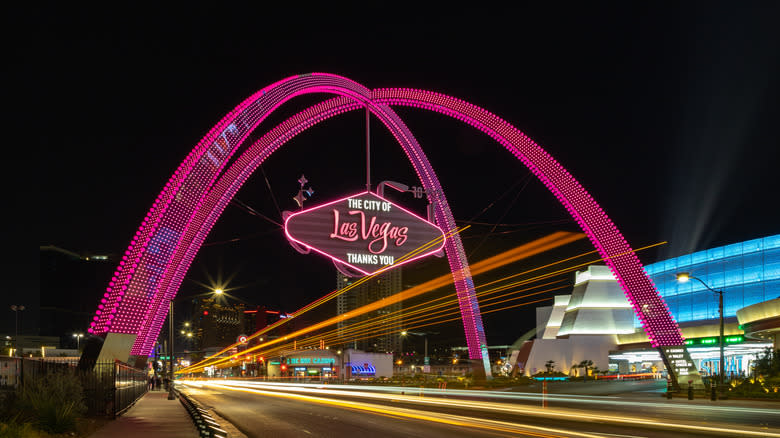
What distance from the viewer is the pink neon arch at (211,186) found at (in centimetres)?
3173

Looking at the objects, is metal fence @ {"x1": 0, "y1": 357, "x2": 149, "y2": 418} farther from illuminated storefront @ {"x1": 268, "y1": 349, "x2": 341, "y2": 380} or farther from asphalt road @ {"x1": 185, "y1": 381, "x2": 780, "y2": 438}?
illuminated storefront @ {"x1": 268, "y1": 349, "x2": 341, "y2": 380}

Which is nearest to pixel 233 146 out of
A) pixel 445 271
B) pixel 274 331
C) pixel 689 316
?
pixel 689 316

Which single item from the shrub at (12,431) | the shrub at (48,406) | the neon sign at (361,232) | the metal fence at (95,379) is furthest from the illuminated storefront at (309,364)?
the shrub at (12,431)

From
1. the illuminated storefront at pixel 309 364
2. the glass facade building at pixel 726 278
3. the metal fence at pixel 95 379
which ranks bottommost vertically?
the illuminated storefront at pixel 309 364

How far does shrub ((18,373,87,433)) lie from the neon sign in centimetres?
858

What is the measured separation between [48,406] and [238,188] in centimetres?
2513

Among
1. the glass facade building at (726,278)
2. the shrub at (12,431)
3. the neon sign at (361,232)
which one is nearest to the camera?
the shrub at (12,431)

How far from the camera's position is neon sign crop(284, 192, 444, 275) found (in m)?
23.6

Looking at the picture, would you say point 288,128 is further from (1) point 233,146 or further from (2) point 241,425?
(2) point 241,425

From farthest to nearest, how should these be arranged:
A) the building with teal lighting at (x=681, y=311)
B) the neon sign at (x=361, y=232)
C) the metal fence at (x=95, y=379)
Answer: the building with teal lighting at (x=681, y=311) → the neon sign at (x=361, y=232) → the metal fence at (x=95, y=379)

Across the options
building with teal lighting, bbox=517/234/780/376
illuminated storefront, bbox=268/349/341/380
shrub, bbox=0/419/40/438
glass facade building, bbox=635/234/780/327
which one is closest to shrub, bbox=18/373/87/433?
shrub, bbox=0/419/40/438

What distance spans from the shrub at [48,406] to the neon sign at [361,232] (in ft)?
28.1

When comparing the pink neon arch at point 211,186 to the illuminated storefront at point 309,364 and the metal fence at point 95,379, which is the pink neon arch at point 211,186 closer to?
the metal fence at point 95,379

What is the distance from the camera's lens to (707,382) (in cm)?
4381
